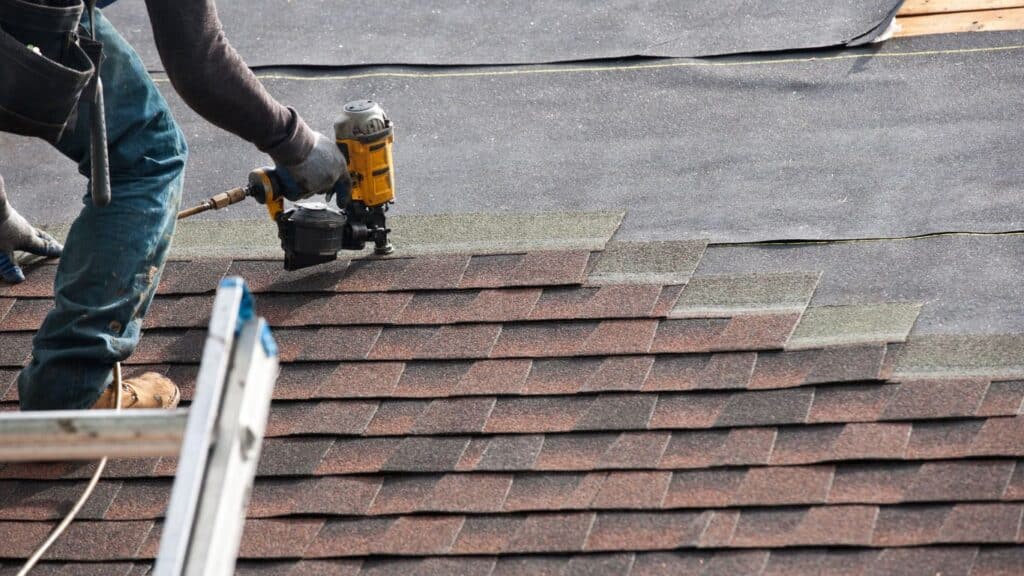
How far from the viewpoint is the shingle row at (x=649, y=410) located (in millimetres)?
2938

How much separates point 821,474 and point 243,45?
3.06 m

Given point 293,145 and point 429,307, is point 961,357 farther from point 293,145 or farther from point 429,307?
point 293,145

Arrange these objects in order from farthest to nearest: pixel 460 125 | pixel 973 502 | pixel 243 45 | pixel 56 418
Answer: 1. pixel 243 45
2. pixel 460 125
3. pixel 973 502
4. pixel 56 418

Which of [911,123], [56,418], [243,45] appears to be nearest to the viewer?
[56,418]

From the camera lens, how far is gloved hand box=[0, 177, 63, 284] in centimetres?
381

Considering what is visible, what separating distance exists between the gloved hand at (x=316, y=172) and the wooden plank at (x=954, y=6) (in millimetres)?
2058

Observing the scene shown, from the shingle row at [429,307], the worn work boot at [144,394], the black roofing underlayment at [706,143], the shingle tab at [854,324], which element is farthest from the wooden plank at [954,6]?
the worn work boot at [144,394]

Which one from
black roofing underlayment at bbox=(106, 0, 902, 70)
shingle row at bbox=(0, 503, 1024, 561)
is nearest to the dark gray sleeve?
shingle row at bbox=(0, 503, 1024, 561)

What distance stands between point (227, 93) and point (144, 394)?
781 millimetres

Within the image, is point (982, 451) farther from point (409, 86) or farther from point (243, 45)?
point (243, 45)

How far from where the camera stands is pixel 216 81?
11.0 feet

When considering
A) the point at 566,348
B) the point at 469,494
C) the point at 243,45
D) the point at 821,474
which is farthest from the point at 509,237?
the point at 243,45

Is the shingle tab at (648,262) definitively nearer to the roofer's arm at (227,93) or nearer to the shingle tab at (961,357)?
the shingle tab at (961,357)

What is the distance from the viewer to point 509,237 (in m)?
3.70
